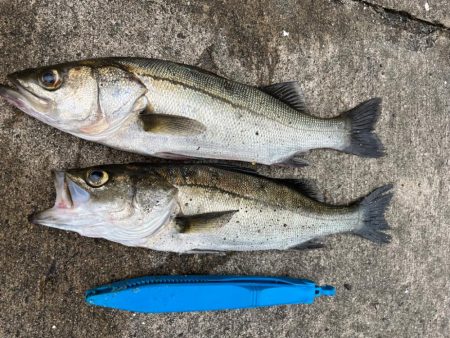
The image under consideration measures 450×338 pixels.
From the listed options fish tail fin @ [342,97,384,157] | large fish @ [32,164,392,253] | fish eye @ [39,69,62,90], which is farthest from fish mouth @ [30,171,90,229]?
fish tail fin @ [342,97,384,157]

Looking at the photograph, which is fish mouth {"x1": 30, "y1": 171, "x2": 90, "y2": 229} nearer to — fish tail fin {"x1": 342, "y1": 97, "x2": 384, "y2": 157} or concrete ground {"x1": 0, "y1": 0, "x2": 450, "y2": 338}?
concrete ground {"x1": 0, "y1": 0, "x2": 450, "y2": 338}

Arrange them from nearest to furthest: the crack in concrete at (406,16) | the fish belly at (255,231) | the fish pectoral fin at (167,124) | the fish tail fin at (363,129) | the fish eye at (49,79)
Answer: the fish eye at (49,79) → the fish pectoral fin at (167,124) → the fish belly at (255,231) → the fish tail fin at (363,129) → the crack in concrete at (406,16)

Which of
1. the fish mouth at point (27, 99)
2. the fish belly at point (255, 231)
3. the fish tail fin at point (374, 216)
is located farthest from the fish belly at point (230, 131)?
the fish tail fin at point (374, 216)

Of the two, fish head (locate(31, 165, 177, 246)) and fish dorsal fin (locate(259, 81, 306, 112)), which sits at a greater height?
fish dorsal fin (locate(259, 81, 306, 112))

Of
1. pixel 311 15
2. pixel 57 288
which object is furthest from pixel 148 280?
pixel 311 15

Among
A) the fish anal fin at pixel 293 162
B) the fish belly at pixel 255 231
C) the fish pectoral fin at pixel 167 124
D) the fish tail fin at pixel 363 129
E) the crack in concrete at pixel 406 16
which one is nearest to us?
the fish pectoral fin at pixel 167 124

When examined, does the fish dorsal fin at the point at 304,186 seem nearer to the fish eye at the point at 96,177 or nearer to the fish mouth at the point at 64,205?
the fish eye at the point at 96,177

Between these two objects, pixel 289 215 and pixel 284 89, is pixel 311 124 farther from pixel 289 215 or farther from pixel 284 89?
pixel 289 215
